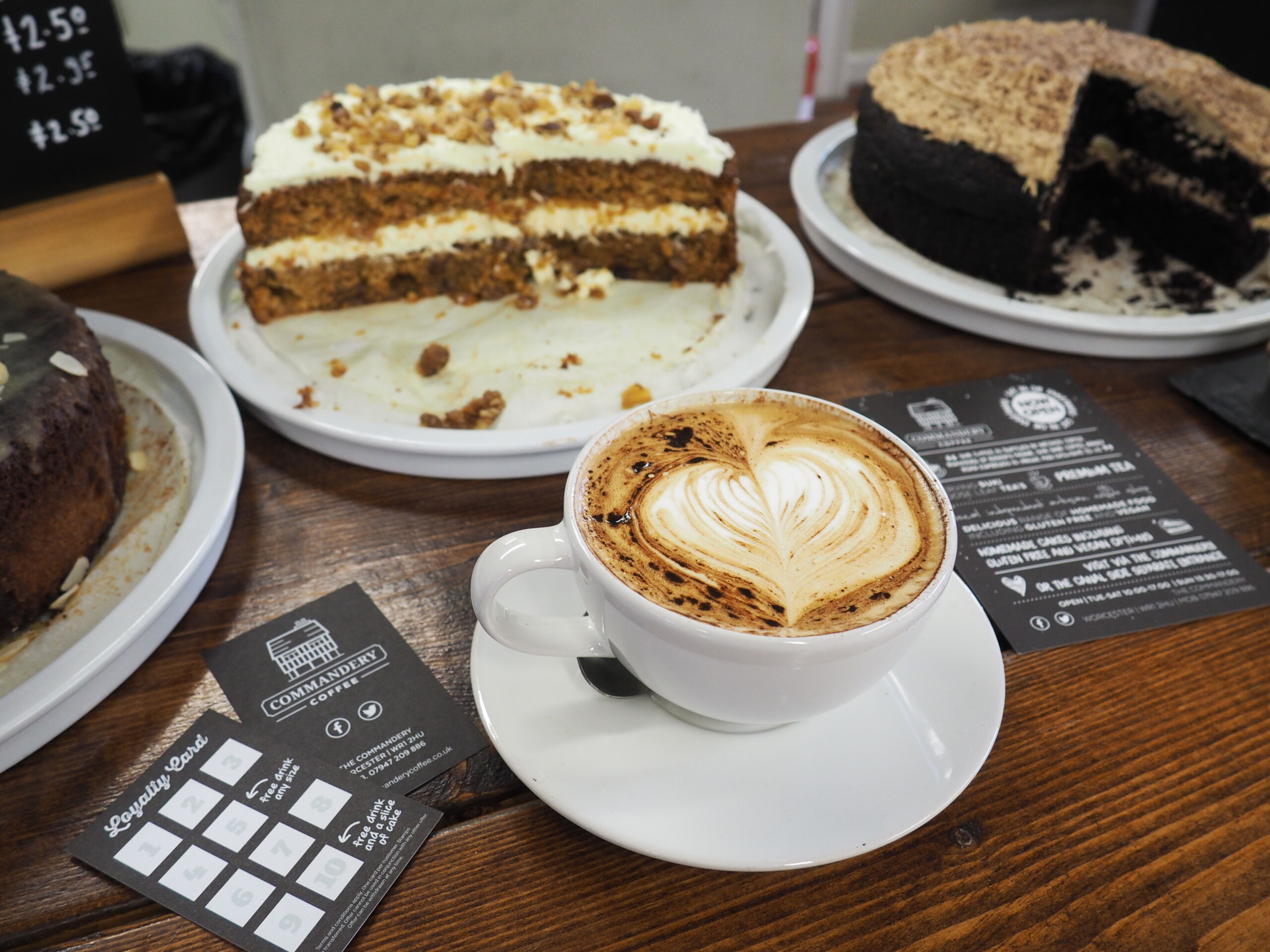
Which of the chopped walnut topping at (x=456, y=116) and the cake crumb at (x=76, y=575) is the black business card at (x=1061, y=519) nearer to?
the chopped walnut topping at (x=456, y=116)

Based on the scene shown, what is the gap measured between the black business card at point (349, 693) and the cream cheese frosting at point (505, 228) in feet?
3.14

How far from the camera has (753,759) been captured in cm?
83

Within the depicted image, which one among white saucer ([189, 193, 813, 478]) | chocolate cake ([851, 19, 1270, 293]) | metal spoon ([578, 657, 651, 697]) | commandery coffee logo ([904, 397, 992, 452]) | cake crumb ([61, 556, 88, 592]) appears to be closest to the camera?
metal spoon ([578, 657, 651, 697])

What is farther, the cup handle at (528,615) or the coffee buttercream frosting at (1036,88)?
the coffee buttercream frosting at (1036,88)

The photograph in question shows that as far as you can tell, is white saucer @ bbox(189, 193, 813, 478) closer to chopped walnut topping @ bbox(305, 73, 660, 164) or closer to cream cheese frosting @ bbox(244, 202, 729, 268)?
cream cheese frosting @ bbox(244, 202, 729, 268)

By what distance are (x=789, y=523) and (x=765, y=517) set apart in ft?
0.08

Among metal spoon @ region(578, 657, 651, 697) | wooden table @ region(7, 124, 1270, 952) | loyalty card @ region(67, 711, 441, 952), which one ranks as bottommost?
wooden table @ region(7, 124, 1270, 952)

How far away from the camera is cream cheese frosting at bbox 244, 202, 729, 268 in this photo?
1812 millimetres

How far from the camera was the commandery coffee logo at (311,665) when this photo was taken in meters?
0.98

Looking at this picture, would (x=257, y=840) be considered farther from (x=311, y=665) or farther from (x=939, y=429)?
(x=939, y=429)

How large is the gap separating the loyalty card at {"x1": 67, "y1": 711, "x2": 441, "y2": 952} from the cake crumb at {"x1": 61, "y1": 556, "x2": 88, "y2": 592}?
0.30 meters

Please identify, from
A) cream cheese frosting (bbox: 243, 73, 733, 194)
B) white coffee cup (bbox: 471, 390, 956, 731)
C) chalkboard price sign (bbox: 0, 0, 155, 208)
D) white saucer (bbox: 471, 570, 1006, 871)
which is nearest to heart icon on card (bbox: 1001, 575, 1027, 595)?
white saucer (bbox: 471, 570, 1006, 871)

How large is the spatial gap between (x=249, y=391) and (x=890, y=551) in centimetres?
100

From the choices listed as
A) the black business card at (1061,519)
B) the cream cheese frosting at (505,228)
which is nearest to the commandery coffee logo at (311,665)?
the black business card at (1061,519)
